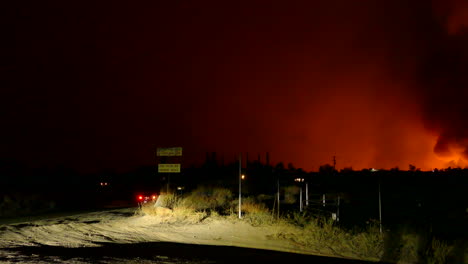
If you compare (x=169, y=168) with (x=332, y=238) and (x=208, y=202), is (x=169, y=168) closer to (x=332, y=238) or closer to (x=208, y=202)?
(x=208, y=202)

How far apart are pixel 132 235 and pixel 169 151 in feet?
26.1

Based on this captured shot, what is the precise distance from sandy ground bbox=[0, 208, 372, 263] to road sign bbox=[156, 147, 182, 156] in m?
4.06

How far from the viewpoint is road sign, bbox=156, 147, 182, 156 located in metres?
24.5

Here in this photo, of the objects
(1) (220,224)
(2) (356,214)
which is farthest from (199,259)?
(2) (356,214)

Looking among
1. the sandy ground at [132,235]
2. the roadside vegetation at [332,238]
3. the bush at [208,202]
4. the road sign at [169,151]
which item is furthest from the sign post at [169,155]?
the sandy ground at [132,235]

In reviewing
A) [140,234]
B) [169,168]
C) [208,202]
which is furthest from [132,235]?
[208,202]

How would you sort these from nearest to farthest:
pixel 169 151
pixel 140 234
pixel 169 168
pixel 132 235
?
1. pixel 132 235
2. pixel 140 234
3. pixel 169 151
4. pixel 169 168

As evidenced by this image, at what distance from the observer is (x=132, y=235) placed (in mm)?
17438

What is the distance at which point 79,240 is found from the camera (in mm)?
15695

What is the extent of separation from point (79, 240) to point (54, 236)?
1129mm

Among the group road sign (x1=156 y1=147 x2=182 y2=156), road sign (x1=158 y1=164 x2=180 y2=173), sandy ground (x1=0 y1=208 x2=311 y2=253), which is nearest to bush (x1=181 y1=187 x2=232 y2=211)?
road sign (x1=158 y1=164 x2=180 y2=173)

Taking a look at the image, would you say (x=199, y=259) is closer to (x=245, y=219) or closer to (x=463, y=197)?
(x=245, y=219)

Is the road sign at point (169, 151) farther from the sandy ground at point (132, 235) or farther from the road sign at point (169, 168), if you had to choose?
the sandy ground at point (132, 235)

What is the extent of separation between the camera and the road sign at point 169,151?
80.4 feet
